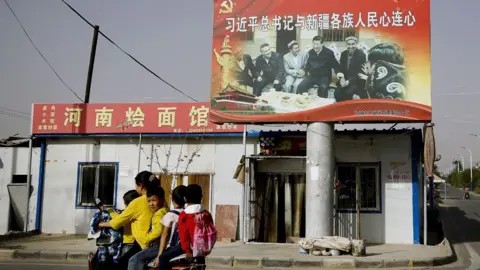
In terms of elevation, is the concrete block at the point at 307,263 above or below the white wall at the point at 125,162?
below

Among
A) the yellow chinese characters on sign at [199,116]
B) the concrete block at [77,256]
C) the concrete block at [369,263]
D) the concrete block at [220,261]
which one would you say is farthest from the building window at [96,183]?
the concrete block at [369,263]

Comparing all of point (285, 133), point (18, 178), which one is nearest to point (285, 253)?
point (285, 133)

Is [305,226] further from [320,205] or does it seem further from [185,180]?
[185,180]

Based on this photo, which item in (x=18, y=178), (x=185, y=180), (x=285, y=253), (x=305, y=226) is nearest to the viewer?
(x=285, y=253)

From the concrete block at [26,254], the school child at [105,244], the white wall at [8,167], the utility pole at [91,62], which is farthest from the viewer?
the utility pole at [91,62]

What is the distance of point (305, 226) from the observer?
15.1 m

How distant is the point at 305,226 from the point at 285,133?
2615mm

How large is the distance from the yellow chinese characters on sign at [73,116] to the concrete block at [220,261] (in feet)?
23.8

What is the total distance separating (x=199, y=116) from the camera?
16438 millimetres

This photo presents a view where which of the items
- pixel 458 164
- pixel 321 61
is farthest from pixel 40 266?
pixel 458 164

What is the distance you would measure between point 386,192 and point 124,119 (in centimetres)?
793

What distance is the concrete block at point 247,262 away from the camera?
39.9 feet

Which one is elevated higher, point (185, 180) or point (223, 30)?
point (223, 30)

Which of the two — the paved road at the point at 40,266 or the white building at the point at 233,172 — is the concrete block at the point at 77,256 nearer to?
the paved road at the point at 40,266
